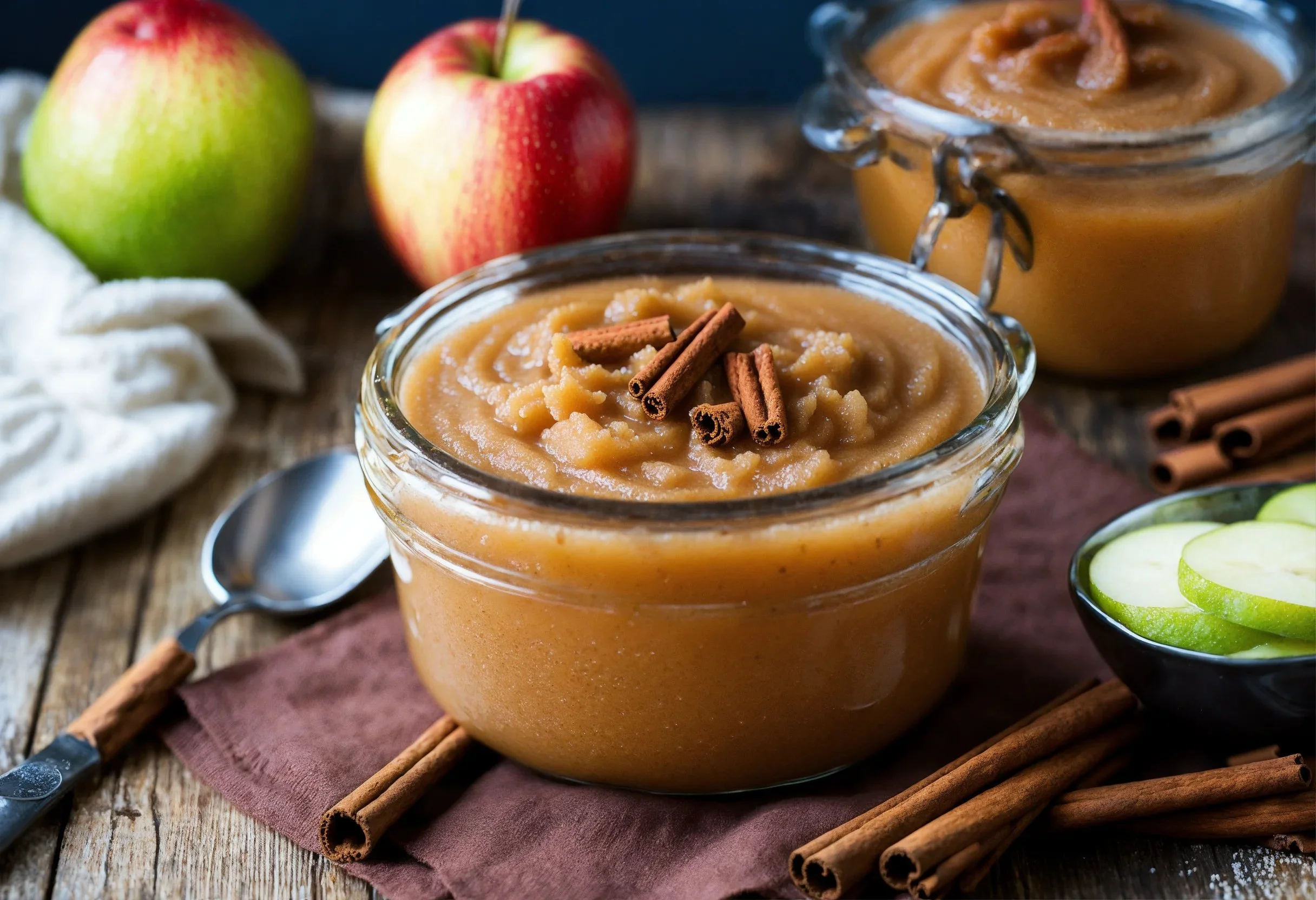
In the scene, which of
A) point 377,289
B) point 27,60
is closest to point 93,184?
point 377,289

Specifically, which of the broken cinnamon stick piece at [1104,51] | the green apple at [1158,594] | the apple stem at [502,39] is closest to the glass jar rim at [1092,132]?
the broken cinnamon stick piece at [1104,51]

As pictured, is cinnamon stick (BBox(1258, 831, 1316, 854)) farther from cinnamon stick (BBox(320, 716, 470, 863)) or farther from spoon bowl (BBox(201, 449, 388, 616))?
spoon bowl (BBox(201, 449, 388, 616))

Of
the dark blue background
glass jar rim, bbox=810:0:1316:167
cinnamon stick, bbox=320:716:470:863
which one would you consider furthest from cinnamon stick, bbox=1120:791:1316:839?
the dark blue background

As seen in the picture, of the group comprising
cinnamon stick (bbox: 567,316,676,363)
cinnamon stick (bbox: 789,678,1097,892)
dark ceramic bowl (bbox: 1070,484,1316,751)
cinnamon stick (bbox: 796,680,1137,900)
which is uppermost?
cinnamon stick (bbox: 567,316,676,363)

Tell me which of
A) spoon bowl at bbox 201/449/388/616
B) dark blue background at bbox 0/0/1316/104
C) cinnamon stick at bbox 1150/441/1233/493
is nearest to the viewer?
spoon bowl at bbox 201/449/388/616

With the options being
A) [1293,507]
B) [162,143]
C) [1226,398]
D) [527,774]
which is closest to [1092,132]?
[1226,398]

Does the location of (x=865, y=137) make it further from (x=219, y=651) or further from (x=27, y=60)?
(x=27, y=60)
